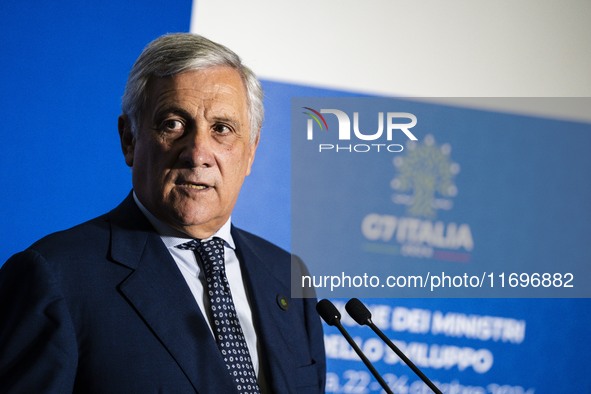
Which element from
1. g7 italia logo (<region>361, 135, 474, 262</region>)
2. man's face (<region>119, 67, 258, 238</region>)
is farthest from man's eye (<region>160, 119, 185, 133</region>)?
g7 italia logo (<region>361, 135, 474, 262</region>)

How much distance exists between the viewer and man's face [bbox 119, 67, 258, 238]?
1.83m

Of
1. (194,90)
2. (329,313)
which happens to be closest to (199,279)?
(329,313)

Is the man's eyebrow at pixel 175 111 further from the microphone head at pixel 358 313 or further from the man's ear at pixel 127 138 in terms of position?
the microphone head at pixel 358 313

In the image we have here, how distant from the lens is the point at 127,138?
1.96 metres

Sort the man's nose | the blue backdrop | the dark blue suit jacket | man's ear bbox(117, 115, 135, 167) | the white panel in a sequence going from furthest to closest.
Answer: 1. the white panel
2. the blue backdrop
3. man's ear bbox(117, 115, 135, 167)
4. the man's nose
5. the dark blue suit jacket

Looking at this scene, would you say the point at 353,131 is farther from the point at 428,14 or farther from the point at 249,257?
the point at 249,257

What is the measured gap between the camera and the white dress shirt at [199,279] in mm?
1833

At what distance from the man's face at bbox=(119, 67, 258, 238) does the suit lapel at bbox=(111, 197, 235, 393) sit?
0.10m

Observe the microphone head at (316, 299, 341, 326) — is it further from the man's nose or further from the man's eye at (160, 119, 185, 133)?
the man's eye at (160, 119, 185, 133)

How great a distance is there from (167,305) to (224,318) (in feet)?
0.47

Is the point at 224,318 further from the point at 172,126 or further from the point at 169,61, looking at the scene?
the point at 169,61

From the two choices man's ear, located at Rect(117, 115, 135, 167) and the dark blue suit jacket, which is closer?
the dark blue suit jacket

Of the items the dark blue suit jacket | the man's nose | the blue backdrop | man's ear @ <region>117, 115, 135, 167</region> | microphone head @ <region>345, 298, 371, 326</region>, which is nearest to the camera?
the dark blue suit jacket

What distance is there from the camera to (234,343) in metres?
1.78
